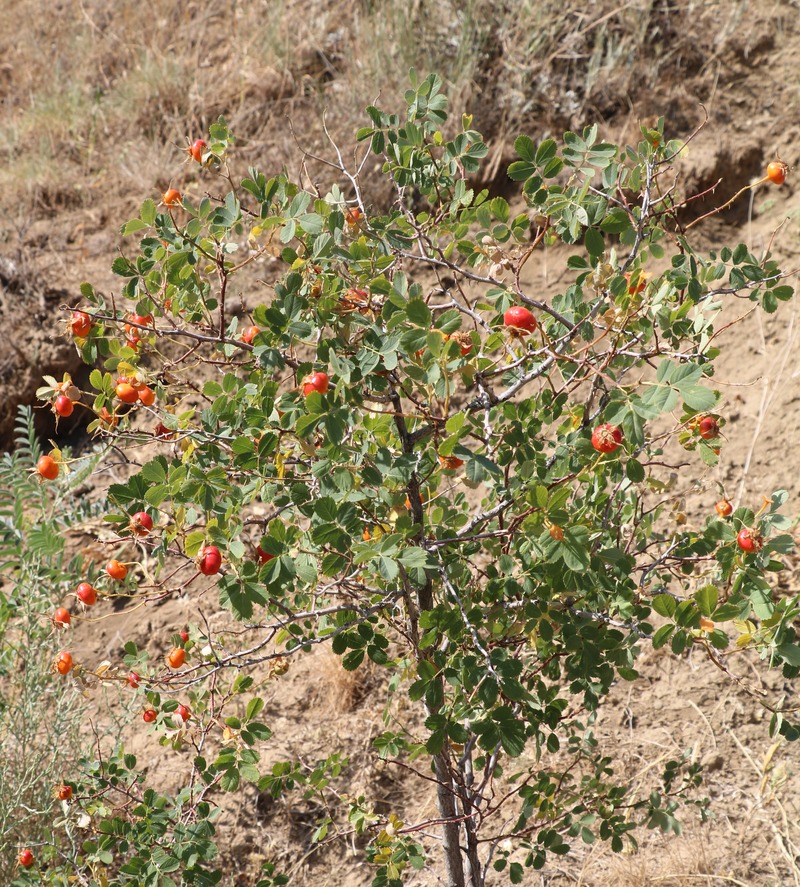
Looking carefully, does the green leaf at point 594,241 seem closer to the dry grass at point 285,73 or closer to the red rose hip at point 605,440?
the red rose hip at point 605,440

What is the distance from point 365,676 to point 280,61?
11.9 feet

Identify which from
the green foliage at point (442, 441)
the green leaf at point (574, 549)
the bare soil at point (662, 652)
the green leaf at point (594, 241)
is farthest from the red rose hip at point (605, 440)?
the bare soil at point (662, 652)

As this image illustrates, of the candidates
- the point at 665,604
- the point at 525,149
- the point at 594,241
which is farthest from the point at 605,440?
the point at 525,149

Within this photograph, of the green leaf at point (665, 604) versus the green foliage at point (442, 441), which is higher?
the green foliage at point (442, 441)

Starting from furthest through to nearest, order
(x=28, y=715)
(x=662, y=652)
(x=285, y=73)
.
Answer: (x=285, y=73), (x=662, y=652), (x=28, y=715)

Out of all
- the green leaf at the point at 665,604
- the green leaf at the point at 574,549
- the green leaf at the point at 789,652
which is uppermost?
the green leaf at the point at 574,549

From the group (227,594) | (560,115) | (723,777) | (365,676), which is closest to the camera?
(227,594)

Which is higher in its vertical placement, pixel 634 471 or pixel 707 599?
pixel 634 471

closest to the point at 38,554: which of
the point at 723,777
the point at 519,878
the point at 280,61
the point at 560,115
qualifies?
the point at 519,878

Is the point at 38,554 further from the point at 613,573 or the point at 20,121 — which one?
the point at 20,121

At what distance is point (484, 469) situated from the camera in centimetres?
142

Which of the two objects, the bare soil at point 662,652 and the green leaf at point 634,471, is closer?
the green leaf at point 634,471

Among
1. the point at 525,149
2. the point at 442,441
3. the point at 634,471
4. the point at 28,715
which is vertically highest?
the point at 525,149

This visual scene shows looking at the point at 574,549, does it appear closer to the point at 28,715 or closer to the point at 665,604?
the point at 665,604
